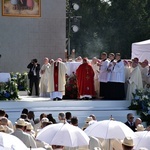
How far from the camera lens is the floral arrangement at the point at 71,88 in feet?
78.4

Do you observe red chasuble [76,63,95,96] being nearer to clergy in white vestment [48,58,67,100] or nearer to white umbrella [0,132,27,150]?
→ clergy in white vestment [48,58,67,100]

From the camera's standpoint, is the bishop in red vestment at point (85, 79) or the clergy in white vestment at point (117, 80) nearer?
the clergy in white vestment at point (117, 80)

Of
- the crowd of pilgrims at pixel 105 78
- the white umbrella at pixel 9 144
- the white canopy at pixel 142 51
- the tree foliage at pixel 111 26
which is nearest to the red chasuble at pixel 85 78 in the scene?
the crowd of pilgrims at pixel 105 78

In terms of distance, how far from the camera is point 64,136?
1146 centimetres

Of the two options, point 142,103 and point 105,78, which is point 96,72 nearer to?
point 105,78

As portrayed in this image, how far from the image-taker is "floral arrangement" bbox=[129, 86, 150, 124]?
73.8ft

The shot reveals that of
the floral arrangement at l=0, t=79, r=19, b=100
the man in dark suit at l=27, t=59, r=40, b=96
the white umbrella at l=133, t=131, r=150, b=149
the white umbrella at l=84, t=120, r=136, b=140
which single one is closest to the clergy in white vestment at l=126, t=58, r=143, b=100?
the floral arrangement at l=0, t=79, r=19, b=100

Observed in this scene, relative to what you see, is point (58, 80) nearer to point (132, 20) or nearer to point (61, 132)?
point (61, 132)

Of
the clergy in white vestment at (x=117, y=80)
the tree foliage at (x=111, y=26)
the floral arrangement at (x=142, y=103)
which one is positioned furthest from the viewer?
the tree foliage at (x=111, y=26)

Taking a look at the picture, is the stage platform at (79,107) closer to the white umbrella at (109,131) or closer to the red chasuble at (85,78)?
the red chasuble at (85,78)

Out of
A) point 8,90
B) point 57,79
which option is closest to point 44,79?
point 57,79

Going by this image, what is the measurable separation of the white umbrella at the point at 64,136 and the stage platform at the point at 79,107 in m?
10.3

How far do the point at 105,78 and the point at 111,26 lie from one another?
33868 millimetres

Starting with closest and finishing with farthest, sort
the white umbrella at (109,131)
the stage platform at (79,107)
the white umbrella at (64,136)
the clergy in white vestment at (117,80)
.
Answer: the white umbrella at (64,136)
the white umbrella at (109,131)
the stage platform at (79,107)
the clergy in white vestment at (117,80)
